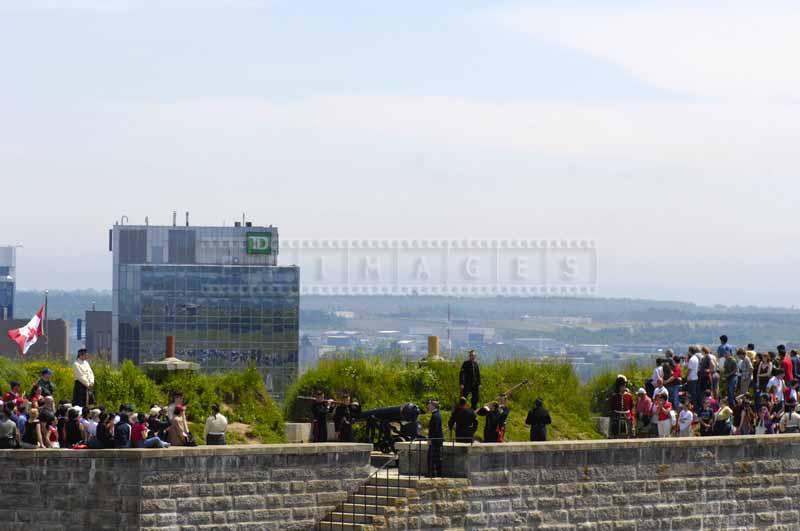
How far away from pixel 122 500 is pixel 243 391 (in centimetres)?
881

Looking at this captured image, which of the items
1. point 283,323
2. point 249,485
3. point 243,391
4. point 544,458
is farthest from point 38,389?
point 283,323

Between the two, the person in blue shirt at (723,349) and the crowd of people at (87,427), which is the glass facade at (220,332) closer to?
the person in blue shirt at (723,349)

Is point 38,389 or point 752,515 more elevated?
point 38,389

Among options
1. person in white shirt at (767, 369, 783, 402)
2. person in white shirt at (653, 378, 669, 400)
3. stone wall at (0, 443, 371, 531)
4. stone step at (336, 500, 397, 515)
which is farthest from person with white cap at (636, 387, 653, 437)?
stone wall at (0, 443, 371, 531)

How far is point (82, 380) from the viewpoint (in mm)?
27578

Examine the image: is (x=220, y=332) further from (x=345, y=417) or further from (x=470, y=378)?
(x=345, y=417)

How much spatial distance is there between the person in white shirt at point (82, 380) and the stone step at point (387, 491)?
18.4 feet

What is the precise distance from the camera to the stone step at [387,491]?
2564 cm

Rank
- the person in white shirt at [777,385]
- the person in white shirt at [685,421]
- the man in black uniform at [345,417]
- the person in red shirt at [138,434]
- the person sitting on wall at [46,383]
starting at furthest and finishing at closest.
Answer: the person in white shirt at [777,385]
the person in white shirt at [685,421]
the man in black uniform at [345,417]
the person sitting on wall at [46,383]
the person in red shirt at [138,434]

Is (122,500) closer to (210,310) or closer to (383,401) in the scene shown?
(383,401)

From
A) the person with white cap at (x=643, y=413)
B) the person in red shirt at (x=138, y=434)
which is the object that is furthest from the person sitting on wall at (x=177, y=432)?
the person with white cap at (x=643, y=413)

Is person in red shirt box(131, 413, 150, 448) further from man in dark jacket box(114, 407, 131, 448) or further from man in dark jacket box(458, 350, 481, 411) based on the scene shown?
man in dark jacket box(458, 350, 481, 411)

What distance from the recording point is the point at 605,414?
1385 inches

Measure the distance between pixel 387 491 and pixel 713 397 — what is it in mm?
10057
